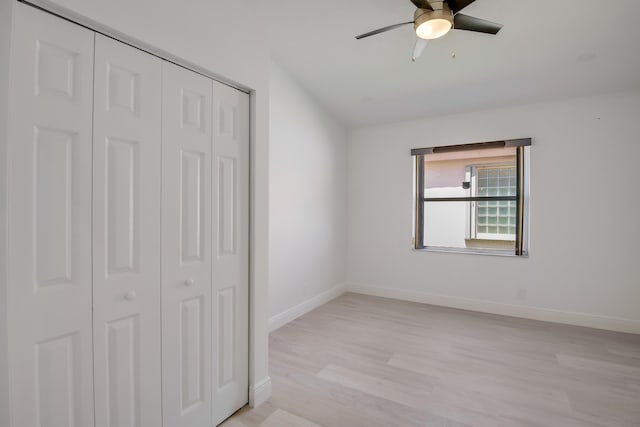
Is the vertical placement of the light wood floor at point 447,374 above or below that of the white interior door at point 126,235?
below

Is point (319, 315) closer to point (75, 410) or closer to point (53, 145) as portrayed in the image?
point (75, 410)

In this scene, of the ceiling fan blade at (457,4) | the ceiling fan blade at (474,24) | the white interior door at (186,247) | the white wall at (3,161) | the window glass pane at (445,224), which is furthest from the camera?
the window glass pane at (445,224)

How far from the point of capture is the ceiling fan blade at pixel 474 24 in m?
2.18

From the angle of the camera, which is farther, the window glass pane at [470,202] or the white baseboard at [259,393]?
the window glass pane at [470,202]

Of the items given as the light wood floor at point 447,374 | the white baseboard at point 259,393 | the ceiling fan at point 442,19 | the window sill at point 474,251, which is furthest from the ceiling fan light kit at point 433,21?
the window sill at point 474,251

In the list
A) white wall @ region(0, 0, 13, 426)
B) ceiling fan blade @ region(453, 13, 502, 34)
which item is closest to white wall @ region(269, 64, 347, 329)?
ceiling fan blade @ region(453, 13, 502, 34)

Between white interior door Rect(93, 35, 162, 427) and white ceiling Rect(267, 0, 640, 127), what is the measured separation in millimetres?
1584

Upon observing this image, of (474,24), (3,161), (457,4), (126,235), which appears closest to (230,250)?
(126,235)

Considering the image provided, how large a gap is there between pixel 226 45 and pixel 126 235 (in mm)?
1206

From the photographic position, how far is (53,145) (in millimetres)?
1245

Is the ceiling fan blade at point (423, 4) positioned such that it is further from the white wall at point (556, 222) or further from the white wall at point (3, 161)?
the white wall at point (556, 222)

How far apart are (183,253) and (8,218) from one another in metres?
0.74

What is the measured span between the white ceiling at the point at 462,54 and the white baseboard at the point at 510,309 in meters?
2.39

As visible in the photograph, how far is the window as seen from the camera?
12.9 ft
